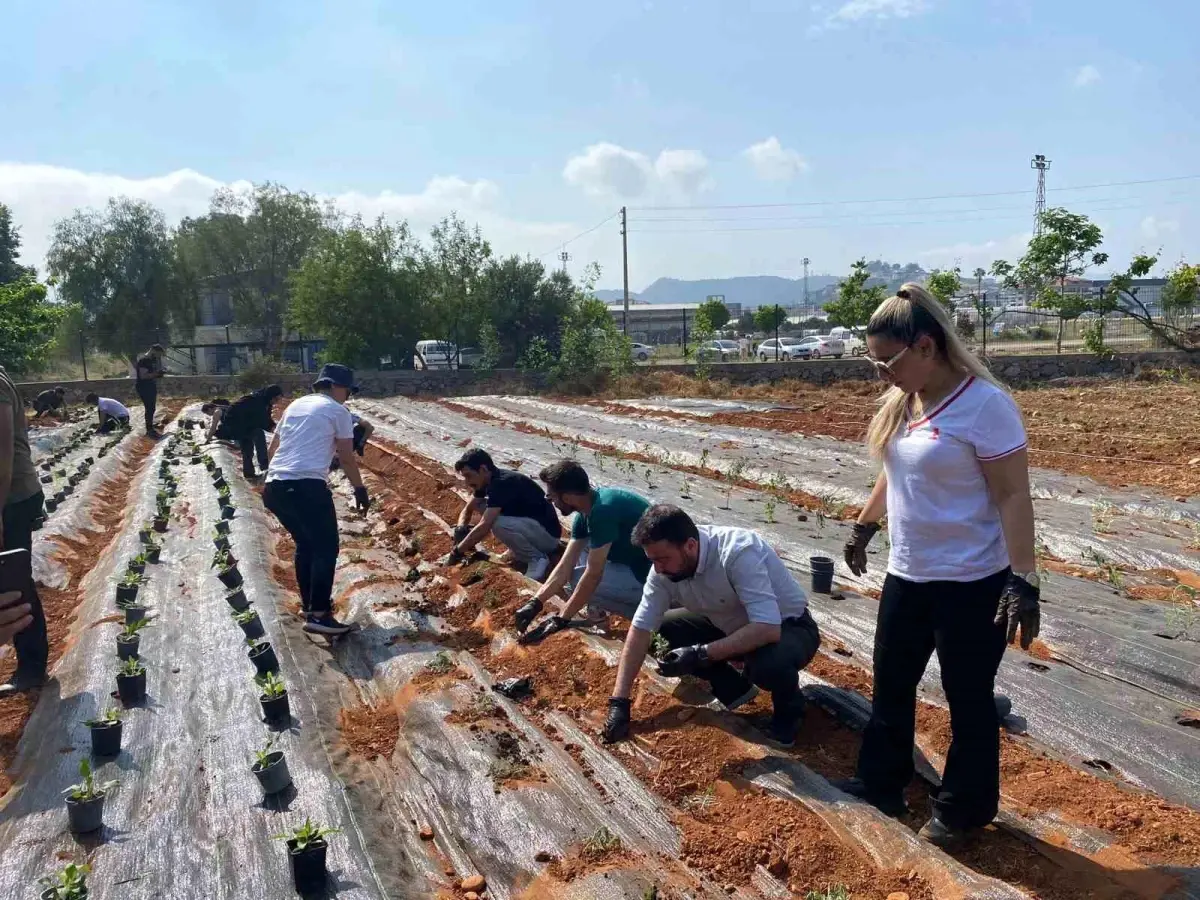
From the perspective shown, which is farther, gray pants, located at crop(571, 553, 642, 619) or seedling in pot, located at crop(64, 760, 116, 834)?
gray pants, located at crop(571, 553, 642, 619)

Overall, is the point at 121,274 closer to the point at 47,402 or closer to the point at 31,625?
the point at 47,402

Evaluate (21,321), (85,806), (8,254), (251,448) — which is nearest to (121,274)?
(8,254)

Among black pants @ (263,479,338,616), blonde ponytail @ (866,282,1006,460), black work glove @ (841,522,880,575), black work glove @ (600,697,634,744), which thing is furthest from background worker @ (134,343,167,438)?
blonde ponytail @ (866,282,1006,460)

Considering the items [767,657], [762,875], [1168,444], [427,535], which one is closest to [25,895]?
[762,875]

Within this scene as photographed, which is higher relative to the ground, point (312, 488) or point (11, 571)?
point (11, 571)

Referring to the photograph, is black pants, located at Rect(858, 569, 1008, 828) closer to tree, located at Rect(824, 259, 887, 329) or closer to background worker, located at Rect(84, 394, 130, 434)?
background worker, located at Rect(84, 394, 130, 434)

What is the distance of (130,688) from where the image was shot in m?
4.45

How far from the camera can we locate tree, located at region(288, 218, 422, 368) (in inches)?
1107

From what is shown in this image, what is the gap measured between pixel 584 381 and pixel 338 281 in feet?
30.9

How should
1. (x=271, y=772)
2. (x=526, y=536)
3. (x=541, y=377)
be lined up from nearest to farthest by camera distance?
1. (x=271, y=772)
2. (x=526, y=536)
3. (x=541, y=377)

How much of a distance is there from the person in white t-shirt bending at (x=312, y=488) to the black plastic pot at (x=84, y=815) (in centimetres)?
216

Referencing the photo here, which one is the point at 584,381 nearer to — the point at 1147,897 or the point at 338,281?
the point at 338,281

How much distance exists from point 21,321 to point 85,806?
19.1 meters

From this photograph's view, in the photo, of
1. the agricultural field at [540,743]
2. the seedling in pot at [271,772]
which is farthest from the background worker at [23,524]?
the seedling in pot at [271,772]
